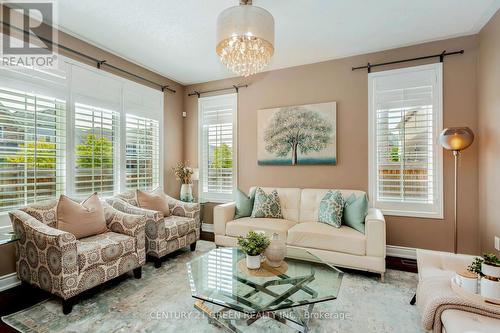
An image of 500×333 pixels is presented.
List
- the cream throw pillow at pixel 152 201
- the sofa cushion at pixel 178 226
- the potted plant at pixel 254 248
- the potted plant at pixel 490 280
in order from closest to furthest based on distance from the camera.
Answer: the potted plant at pixel 490 280 < the potted plant at pixel 254 248 < the sofa cushion at pixel 178 226 < the cream throw pillow at pixel 152 201

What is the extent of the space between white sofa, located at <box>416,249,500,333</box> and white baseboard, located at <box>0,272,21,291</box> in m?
3.64

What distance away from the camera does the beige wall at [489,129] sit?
8.70 ft

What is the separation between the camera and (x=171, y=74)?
4.42 meters

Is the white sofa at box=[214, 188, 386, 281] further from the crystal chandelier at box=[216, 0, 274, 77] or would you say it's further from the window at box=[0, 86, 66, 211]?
the window at box=[0, 86, 66, 211]

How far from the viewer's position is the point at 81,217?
2.62m

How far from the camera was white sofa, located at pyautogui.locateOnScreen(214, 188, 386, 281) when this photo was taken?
2.73 meters

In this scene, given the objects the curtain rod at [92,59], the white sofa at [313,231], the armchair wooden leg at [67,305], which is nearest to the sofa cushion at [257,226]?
the white sofa at [313,231]

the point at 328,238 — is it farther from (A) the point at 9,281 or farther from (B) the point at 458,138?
(A) the point at 9,281

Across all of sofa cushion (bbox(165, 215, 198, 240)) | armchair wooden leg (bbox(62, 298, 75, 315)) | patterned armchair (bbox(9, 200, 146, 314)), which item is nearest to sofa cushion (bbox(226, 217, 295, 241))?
sofa cushion (bbox(165, 215, 198, 240))

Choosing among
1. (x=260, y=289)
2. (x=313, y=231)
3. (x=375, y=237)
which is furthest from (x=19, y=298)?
(x=375, y=237)

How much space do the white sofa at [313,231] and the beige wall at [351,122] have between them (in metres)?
0.35

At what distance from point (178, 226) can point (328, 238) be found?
6.26ft

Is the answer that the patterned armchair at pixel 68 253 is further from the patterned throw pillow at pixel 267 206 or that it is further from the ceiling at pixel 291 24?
the ceiling at pixel 291 24

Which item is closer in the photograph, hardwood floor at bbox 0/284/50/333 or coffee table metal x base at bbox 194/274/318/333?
coffee table metal x base at bbox 194/274/318/333
